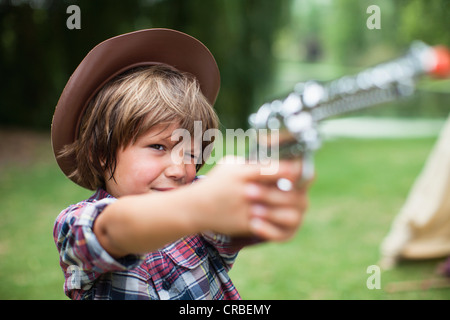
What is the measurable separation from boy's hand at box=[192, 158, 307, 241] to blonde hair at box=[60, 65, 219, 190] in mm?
475

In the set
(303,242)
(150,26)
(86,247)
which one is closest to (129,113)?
(86,247)

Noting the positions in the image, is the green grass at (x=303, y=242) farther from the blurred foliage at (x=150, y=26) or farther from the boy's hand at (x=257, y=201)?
the boy's hand at (x=257, y=201)

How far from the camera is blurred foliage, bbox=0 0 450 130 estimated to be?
7.71m

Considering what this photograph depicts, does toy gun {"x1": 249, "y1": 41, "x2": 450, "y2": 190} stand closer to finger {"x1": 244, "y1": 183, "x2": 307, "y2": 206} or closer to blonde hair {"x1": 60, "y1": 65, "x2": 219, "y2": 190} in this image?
finger {"x1": 244, "y1": 183, "x2": 307, "y2": 206}

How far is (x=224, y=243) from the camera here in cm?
115

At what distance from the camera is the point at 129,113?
3.51 ft

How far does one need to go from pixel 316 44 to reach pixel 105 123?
57.1 ft

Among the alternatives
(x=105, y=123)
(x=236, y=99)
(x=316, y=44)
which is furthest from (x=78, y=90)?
(x=316, y=44)

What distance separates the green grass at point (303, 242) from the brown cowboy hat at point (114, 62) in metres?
2.27

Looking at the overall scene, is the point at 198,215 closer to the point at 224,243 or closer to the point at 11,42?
the point at 224,243

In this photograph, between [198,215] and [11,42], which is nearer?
[198,215]

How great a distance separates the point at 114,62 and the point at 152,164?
0.99ft

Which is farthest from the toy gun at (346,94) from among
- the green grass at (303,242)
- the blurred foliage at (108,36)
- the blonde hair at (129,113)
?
the blurred foliage at (108,36)

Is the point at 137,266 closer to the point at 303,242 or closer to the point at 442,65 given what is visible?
the point at 442,65
